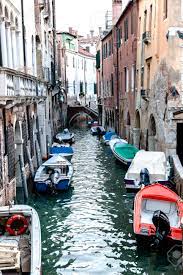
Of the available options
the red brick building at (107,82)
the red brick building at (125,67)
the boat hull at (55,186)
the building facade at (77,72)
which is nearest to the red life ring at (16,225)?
the boat hull at (55,186)

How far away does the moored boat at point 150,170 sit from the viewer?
1404 centimetres

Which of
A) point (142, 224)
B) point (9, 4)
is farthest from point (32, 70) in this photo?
point (142, 224)

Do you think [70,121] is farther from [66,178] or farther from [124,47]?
[66,178]

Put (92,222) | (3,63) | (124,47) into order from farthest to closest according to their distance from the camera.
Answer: (124,47) < (3,63) < (92,222)

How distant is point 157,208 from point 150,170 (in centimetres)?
348

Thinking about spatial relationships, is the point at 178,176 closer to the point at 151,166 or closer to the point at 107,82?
the point at 151,166

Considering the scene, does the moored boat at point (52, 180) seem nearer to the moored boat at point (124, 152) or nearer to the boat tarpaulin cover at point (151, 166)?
the boat tarpaulin cover at point (151, 166)

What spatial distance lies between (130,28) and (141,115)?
19.7 feet

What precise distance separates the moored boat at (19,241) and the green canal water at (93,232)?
3.36 ft

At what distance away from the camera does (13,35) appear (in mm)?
15234

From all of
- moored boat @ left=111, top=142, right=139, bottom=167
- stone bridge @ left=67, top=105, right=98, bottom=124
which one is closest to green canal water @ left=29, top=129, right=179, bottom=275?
moored boat @ left=111, top=142, right=139, bottom=167

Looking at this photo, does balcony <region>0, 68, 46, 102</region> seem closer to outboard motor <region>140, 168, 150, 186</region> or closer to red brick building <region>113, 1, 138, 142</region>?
outboard motor <region>140, 168, 150, 186</region>

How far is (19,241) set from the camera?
8445 millimetres

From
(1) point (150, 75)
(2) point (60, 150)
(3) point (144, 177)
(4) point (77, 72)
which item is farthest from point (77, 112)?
(3) point (144, 177)
